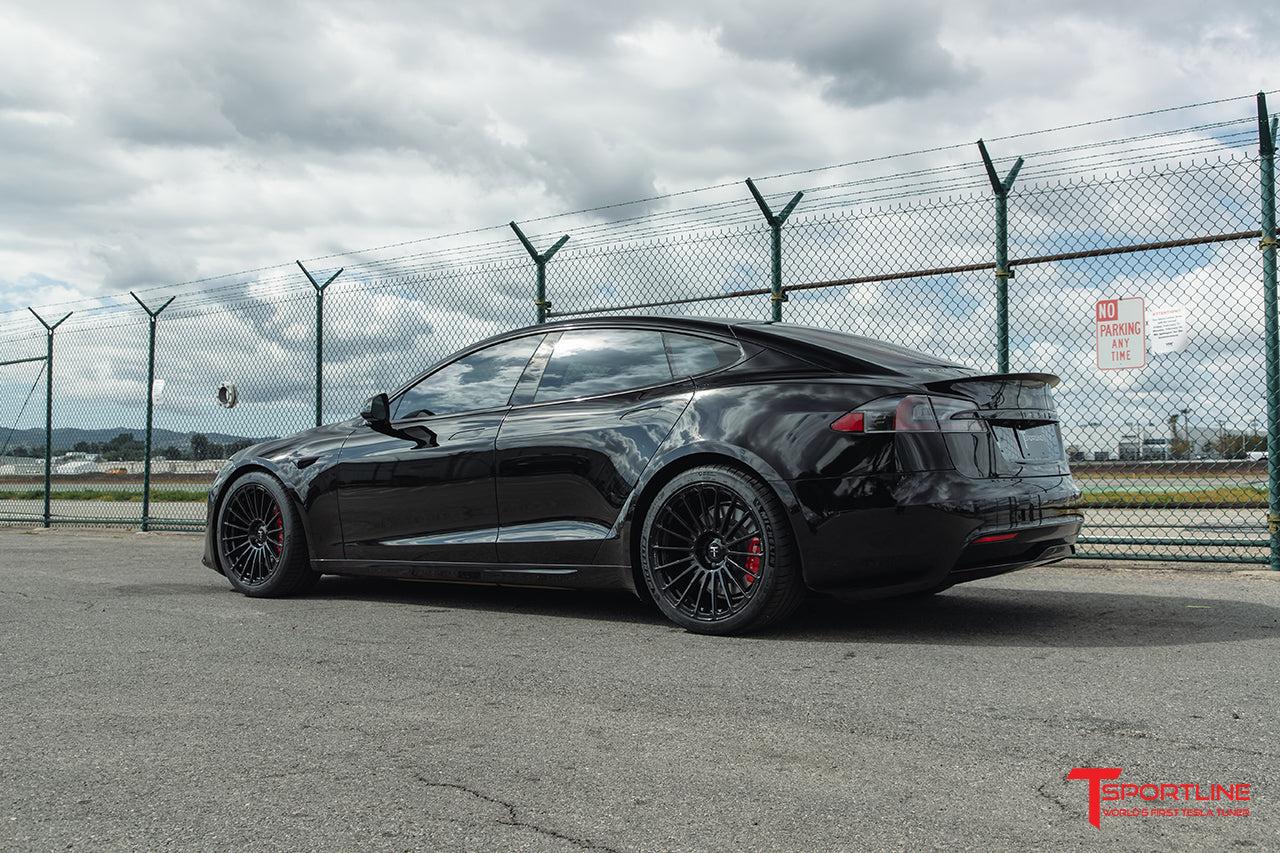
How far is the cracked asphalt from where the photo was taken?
2.24 metres

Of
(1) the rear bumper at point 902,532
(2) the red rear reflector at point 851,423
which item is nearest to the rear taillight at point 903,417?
(2) the red rear reflector at point 851,423

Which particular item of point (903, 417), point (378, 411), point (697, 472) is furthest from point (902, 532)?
point (378, 411)

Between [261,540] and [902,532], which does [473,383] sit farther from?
[902,532]

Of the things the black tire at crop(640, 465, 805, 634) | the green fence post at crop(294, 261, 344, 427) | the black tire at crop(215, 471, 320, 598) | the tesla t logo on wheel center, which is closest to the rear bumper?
the black tire at crop(640, 465, 805, 634)

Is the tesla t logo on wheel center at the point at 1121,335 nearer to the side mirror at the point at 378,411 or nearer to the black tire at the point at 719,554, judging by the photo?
the black tire at the point at 719,554

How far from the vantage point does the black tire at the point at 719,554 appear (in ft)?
13.8

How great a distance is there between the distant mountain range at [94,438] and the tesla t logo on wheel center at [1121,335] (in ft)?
25.9

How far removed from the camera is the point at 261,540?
19.9 feet

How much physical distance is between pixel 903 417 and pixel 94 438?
11637 millimetres

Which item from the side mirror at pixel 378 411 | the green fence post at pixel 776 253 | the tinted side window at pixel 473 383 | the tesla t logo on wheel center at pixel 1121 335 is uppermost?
the green fence post at pixel 776 253

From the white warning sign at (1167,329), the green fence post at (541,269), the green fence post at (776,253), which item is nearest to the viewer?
the white warning sign at (1167,329)

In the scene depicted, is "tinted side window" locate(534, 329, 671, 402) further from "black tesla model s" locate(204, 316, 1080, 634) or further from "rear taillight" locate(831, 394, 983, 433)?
"rear taillight" locate(831, 394, 983, 433)

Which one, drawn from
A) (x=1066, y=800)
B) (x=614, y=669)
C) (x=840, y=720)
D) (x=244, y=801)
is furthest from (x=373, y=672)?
(x=1066, y=800)

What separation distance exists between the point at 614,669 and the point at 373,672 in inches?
35.0
